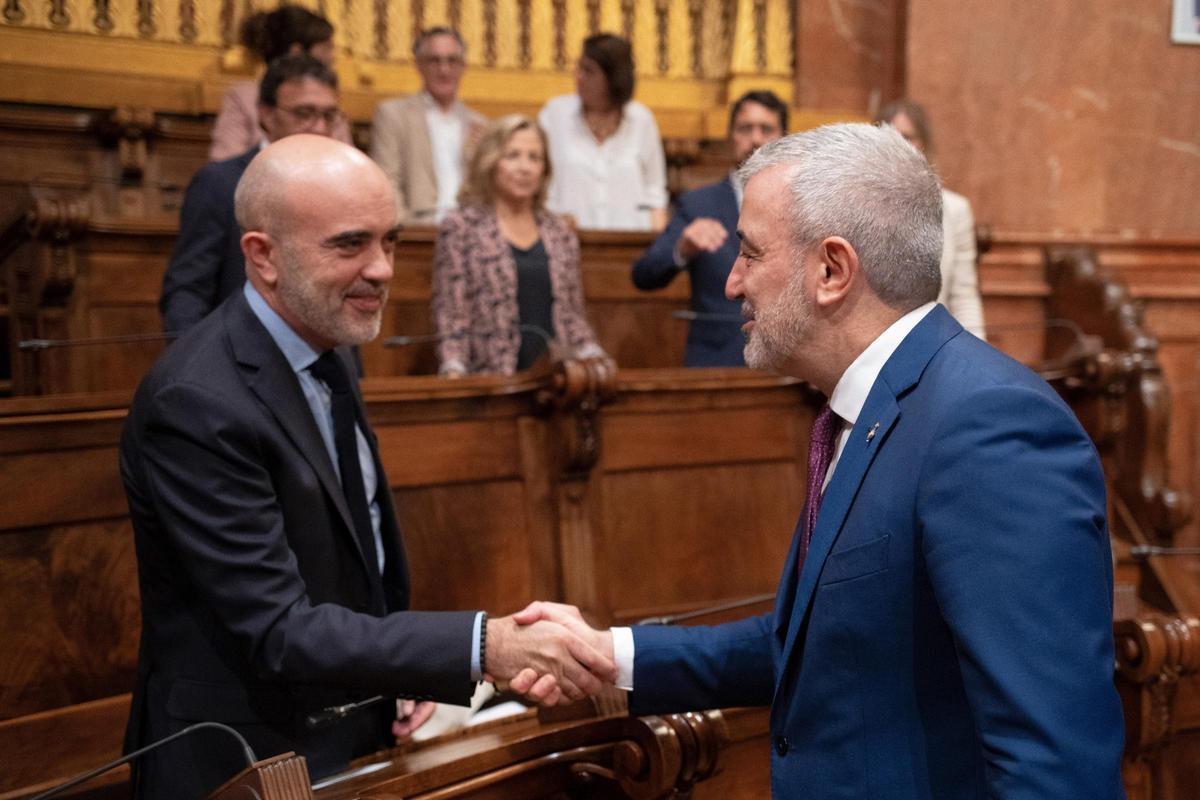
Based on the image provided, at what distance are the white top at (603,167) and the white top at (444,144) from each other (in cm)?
30

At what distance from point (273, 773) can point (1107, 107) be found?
177 inches

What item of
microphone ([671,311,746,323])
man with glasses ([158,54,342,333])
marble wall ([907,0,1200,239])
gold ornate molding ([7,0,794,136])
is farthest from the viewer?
gold ornate molding ([7,0,794,136])

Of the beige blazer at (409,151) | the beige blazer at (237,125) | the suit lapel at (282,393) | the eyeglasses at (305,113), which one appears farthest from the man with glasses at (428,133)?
the suit lapel at (282,393)

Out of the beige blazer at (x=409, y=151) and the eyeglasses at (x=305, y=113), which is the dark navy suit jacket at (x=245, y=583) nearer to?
the eyeglasses at (x=305, y=113)

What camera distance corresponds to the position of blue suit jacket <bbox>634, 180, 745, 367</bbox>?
10.1 ft

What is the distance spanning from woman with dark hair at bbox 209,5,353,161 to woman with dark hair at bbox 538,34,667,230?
84 centimetres

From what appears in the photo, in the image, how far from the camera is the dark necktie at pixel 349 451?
162cm

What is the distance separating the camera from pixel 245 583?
1420 millimetres

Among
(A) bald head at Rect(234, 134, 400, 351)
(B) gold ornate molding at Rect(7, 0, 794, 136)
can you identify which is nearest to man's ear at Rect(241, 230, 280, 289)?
(A) bald head at Rect(234, 134, 400, 351)

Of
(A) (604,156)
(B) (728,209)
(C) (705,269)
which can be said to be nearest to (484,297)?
(C) (705,269)

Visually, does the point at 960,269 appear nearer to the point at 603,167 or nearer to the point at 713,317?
the point at 713,317

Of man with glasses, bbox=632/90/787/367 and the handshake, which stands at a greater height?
man with glasses, bbox=632/90/787/367

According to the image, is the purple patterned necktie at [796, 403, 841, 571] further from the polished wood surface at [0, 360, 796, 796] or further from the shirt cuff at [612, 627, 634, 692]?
the polished wood surface at [0, 360, 796, 796]

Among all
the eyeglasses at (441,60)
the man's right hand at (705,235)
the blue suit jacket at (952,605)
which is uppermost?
the eyeglasses at (441,60)
